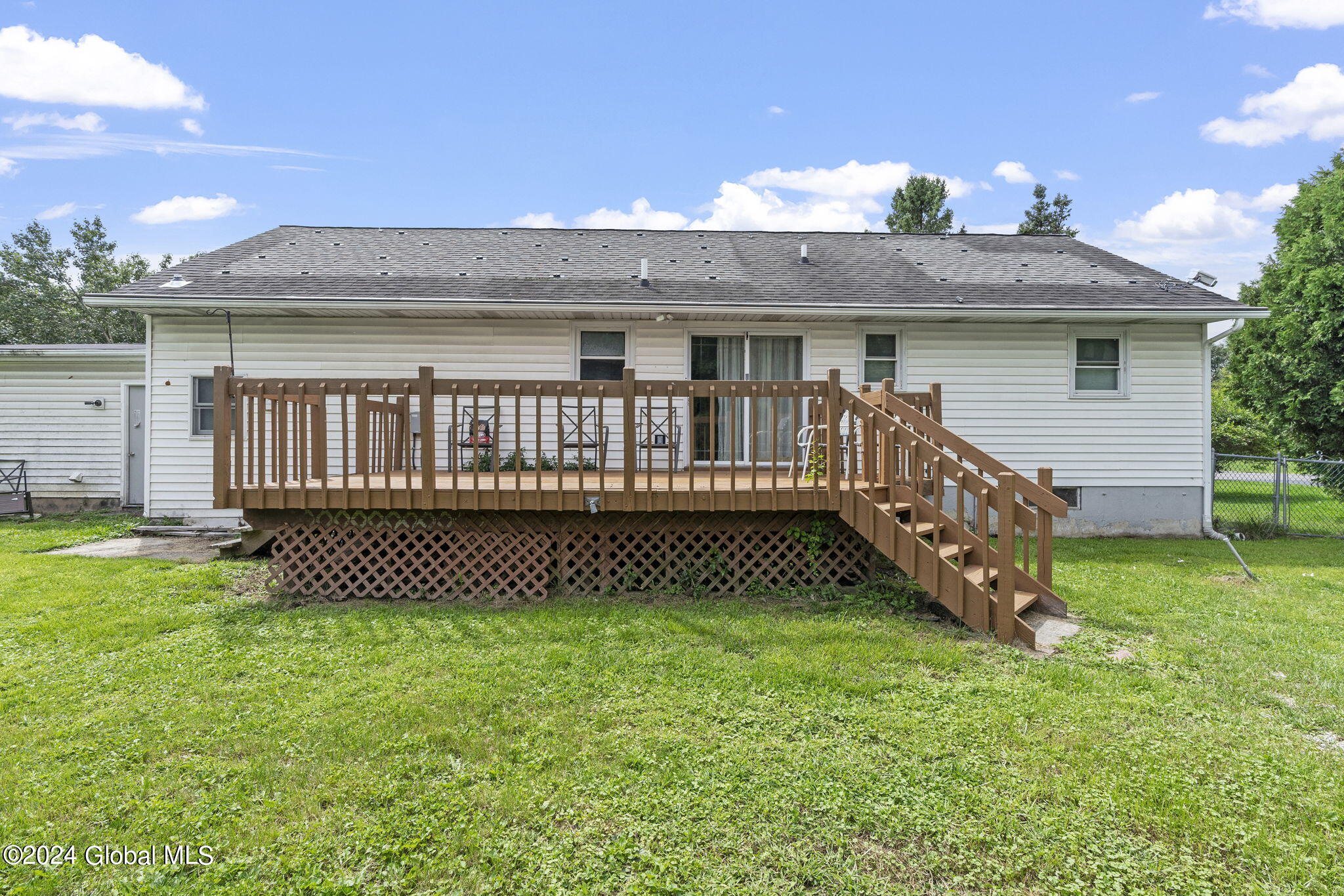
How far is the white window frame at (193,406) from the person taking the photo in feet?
28.6

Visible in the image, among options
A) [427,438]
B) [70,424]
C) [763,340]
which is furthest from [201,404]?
[763,340]

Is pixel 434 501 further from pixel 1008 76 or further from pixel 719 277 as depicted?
pixel 1008 76

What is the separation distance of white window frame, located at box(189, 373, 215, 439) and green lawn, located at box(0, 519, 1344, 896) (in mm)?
4402

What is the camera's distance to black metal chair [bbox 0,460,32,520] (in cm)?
1026

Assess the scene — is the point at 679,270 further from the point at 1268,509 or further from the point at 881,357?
the point at 1268,509

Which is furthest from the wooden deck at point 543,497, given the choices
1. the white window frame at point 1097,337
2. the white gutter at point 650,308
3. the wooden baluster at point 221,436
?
the white window frame at point 1097,337

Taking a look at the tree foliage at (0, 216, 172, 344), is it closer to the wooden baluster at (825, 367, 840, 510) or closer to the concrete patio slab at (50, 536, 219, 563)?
the concrete patio slab at (50, 536, 219, 563)

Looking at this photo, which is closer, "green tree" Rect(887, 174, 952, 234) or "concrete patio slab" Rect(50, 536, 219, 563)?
"concrete patio slab" Rect(50, 536, 219, 563)

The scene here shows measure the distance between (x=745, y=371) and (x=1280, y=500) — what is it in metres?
11.2

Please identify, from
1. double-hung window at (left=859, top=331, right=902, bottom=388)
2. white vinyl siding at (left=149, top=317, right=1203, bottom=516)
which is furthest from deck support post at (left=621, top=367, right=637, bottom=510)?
double-hung window at (left=859, top=331, right=902, bottom=388)

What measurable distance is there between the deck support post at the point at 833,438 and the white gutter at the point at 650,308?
3.15 meters

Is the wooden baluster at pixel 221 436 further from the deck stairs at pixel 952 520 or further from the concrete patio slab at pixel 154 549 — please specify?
the deck stairs at pixel 952 520

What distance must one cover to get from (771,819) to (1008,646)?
2.57 meters

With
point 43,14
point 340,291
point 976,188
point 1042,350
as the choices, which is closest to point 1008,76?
point 1042,350
